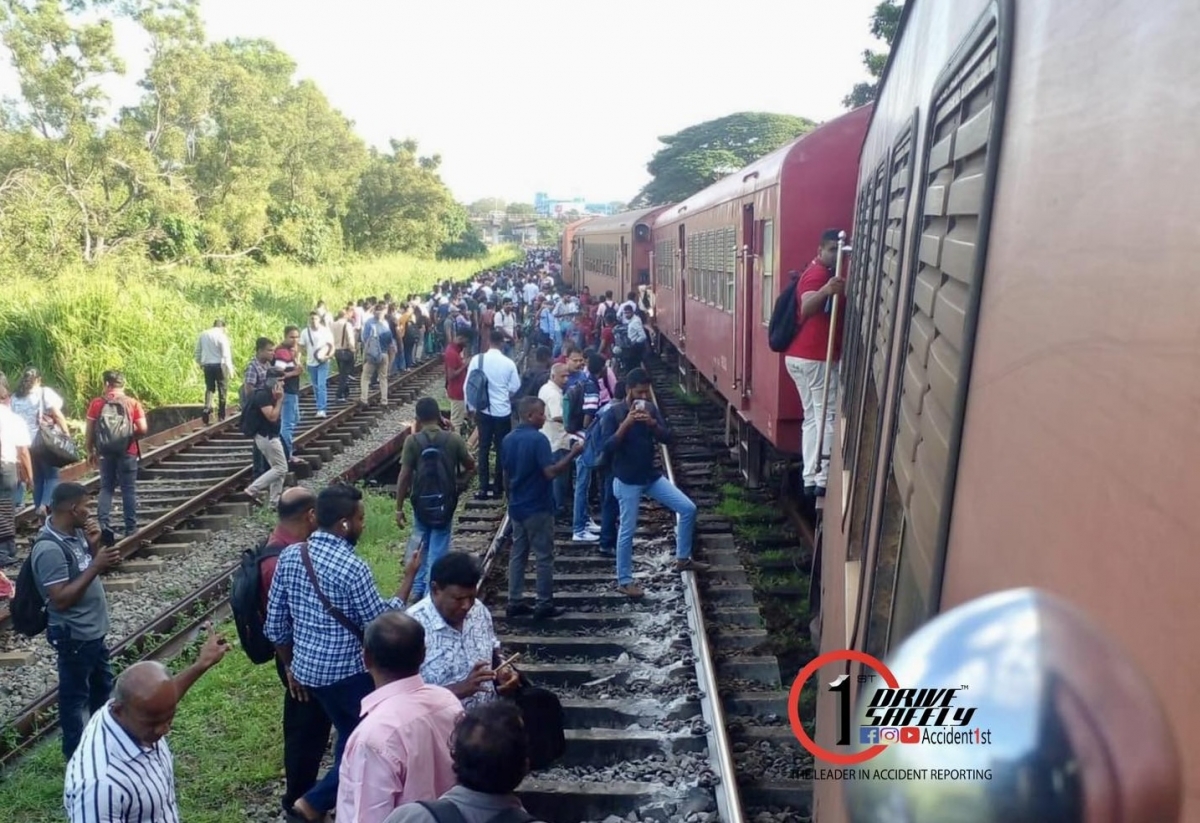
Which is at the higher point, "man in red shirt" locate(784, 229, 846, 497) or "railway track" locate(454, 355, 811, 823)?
"man in red shirt" locate(784, 229, 846, 497)

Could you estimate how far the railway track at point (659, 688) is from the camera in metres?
5.04

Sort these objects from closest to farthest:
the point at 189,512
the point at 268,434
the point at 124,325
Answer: the point at 268,434, the point at 189,512, the point at 124,325

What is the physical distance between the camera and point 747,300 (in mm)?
9281

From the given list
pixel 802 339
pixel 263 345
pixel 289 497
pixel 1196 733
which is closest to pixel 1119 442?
pixel 1196 733

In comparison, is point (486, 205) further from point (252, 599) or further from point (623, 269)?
point (252, 599)

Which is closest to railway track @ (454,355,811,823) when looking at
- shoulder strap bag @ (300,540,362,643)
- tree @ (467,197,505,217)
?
shoulder strap bag @ (300,540,362,643)

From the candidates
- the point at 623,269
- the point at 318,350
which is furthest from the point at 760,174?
the point at 623,269

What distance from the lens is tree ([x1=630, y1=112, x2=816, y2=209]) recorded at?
61.6 metres

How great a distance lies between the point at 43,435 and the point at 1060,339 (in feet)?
31.9

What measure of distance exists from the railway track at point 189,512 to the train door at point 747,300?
4891 millimetres

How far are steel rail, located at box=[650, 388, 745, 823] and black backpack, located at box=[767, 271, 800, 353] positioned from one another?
1900 mm

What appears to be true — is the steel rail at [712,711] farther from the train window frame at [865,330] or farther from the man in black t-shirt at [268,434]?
the man in black t-shirt at [268,434]

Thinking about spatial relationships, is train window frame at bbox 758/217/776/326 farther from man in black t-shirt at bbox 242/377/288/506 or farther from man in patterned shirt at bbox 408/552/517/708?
man in black t-shirt at bbox 242/377/288/506

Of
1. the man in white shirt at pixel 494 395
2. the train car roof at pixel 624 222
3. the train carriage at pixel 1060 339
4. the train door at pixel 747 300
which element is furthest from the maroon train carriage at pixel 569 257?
the train carriage at pixel 1060 339
